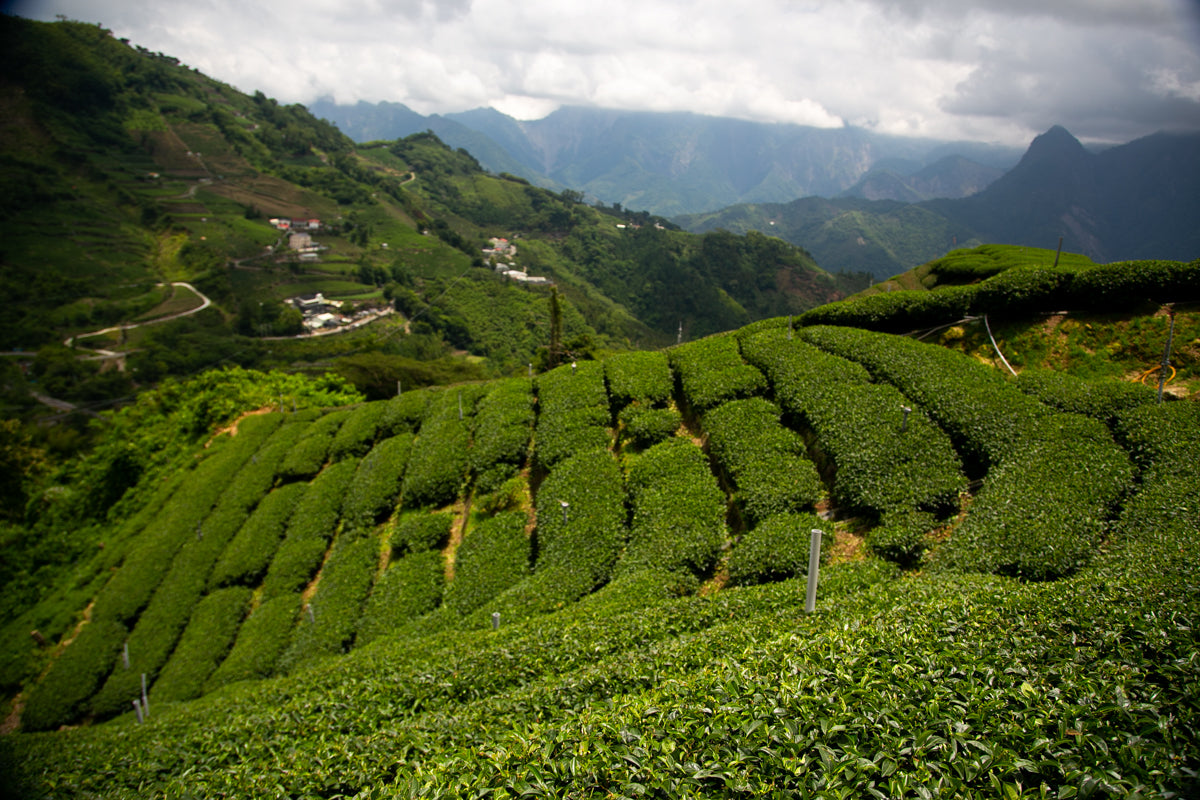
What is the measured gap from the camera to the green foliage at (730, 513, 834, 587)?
11.4m

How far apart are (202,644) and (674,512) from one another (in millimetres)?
16363

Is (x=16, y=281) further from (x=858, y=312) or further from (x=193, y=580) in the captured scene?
(x=858, y=312)

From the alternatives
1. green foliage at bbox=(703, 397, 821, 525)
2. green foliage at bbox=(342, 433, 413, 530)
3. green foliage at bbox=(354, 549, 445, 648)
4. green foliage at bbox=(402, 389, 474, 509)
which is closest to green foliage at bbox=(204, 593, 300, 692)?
green foliage at bbox=(354, 549, 445, 648)

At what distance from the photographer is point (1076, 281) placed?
17266mm

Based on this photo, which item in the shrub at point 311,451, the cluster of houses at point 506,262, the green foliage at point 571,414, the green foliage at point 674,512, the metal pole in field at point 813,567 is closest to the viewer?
the metal pole in field at point 813,567

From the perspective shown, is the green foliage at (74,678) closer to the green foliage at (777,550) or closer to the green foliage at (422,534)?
the green foliage at (422,534)

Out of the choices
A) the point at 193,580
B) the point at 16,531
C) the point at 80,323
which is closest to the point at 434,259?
the point at 80,323

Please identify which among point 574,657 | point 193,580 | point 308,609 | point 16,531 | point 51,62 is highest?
point 51,62

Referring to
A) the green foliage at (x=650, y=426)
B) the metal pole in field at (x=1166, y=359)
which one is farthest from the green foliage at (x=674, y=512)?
the metal pole in field at (x=1166, y=359)

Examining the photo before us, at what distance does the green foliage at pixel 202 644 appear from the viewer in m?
16.7

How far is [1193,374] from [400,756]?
19627 mm

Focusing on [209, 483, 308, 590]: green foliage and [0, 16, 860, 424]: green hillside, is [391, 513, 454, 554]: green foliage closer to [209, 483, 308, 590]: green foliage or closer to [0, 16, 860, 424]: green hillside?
[209, 483, 308, 590]: green foliage

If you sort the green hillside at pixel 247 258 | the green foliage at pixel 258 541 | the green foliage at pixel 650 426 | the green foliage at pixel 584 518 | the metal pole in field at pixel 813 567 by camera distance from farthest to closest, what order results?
the green hillside at pixel 247 258
the green foliage at pixel 258 541
the green foliage at pixel 650 426
the green foliage at pixel 584 518
the metal pole in field at pixel 813 567

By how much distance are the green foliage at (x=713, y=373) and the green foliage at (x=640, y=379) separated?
564 mm
